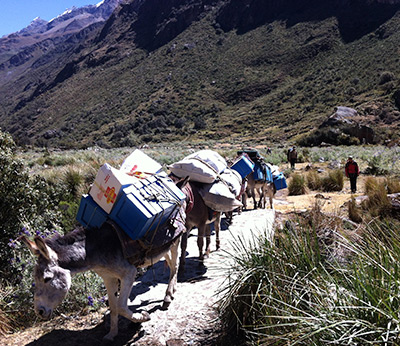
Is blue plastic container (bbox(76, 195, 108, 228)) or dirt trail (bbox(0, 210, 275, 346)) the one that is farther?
dirt trail (bbox(0, 210, 275, 346))

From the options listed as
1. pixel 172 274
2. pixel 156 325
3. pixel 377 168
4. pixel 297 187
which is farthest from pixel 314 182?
pixel 156 325

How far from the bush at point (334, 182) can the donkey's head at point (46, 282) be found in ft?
49.7

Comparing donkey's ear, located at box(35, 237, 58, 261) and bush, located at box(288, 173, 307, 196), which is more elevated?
donkey's ear, located at box(35, 237, 58, 261)

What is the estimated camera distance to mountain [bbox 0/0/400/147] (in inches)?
2136

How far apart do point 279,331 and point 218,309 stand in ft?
4.18

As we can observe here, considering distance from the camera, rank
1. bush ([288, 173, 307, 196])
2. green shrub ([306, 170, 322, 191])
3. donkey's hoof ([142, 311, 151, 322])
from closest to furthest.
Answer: donkey's hoof ([142, 311, 151, 322])
bush ([288, 173, 307, 196])
green shrub ([306, 170, 322, 191])

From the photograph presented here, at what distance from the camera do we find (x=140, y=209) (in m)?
3.97

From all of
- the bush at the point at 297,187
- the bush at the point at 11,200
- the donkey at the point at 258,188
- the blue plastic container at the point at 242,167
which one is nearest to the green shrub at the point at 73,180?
the bush at the point at 11,200

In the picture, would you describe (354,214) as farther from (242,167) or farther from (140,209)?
(140,209)

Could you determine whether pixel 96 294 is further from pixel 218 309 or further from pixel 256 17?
pixel 256 17

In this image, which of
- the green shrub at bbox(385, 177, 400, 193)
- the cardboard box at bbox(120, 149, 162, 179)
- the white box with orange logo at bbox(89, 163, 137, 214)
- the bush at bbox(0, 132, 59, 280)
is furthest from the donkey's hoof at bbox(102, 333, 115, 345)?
the green shrub at bbox(385, 177, 400, 193)

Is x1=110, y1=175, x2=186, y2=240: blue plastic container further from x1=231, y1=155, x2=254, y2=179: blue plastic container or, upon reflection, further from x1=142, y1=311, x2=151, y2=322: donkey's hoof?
x1=231, y1=155, x2=254, y2=179: blue plastic container

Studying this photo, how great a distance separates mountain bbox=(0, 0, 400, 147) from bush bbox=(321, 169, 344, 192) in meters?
24.1

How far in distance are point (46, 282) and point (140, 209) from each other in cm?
117
